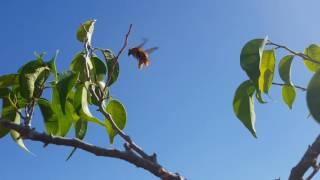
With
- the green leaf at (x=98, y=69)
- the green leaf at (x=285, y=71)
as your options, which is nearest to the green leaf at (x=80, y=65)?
the green leaf at (x=98, y=69)

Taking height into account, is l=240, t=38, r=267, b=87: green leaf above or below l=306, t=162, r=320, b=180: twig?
above

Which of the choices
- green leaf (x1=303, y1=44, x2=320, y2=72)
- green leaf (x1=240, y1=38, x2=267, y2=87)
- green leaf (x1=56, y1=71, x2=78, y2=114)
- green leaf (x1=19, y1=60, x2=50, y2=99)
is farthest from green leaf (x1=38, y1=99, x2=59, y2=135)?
green leaf (x1=303, y1=44, x2=320, y2=72)

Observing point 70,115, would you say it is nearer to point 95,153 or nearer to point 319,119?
point 95,153

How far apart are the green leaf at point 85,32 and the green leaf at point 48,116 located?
0.23 meters

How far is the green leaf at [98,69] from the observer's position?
157 centimetres

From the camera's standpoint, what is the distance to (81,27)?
68.2 inches

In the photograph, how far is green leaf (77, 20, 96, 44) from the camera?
5.30 feet

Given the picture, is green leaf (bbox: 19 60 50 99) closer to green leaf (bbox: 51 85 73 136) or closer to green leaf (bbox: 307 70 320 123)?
green leaf (bbox: 51 85 73 136)

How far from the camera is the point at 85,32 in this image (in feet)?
5.55

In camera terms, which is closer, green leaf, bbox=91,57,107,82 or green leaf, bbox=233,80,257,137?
green leaf, bbox=233,80,257,137

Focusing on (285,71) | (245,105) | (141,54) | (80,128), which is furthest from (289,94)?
(80,128)

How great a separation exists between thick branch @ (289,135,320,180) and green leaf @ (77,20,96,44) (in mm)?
835

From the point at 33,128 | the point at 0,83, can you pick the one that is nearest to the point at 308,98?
the point at 33,128

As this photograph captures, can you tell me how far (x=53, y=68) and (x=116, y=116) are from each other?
0.22 meters
